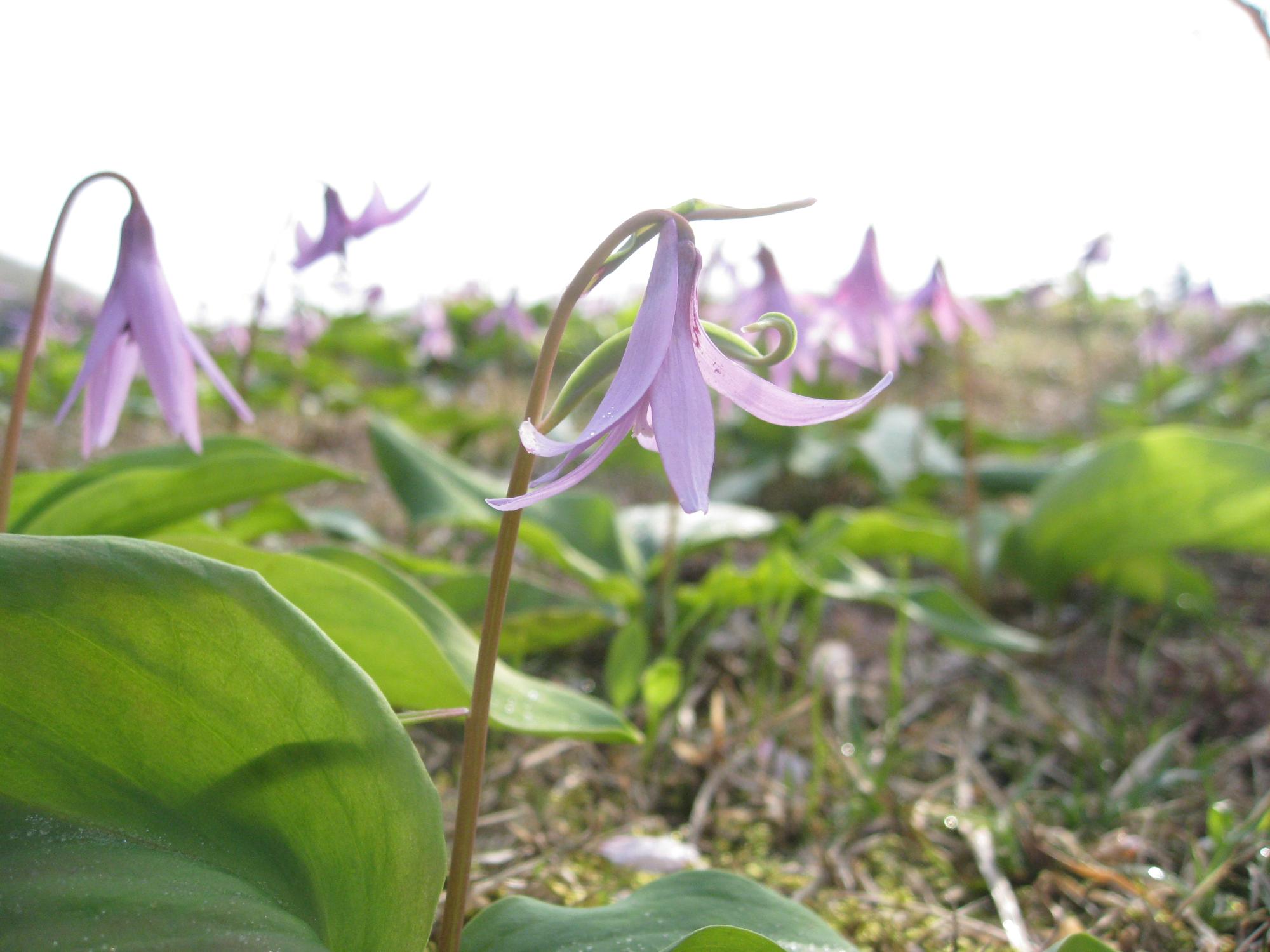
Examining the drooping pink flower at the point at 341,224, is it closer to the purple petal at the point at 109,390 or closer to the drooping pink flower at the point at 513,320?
the purple petal at the point at 109,390

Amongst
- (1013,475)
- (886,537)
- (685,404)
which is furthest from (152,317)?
(1013,475)

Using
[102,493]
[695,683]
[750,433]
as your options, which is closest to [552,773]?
[695,683]

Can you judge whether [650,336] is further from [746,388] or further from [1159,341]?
[1159,341]

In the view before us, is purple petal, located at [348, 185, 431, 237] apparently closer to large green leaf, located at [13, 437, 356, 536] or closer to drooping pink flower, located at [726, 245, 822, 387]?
large green leaf, located at [13, 437, 356, 536]

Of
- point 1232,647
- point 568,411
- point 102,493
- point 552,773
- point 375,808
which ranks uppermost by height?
point 568,411

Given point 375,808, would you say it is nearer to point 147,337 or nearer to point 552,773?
point 147,337

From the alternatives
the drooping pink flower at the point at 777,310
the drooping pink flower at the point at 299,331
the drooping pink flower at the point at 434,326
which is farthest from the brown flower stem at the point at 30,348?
the drooping pink flower at the point at 434,326
